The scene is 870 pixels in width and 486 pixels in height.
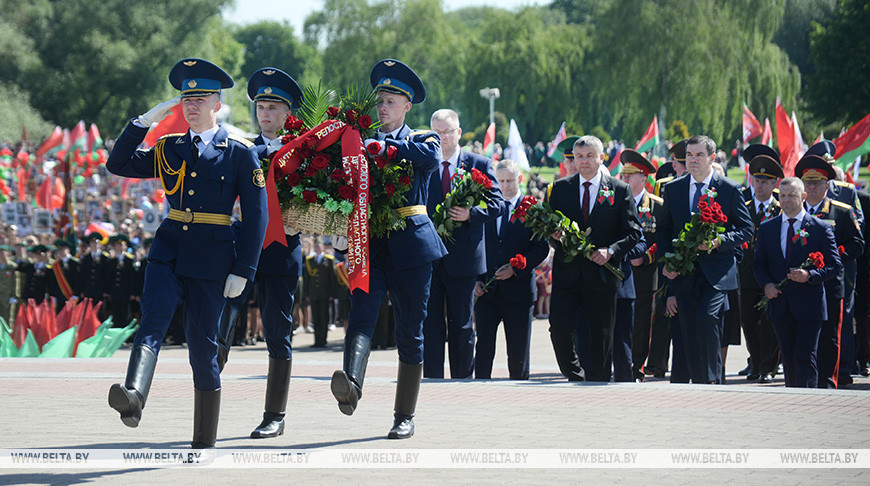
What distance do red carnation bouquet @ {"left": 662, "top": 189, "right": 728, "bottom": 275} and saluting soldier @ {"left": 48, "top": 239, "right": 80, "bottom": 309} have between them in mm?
13316

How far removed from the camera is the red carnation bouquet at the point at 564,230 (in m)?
9.04

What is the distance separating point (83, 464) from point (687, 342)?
5.35 m

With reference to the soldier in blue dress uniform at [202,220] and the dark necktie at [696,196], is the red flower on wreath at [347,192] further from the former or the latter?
the dark necktie at [696,196]

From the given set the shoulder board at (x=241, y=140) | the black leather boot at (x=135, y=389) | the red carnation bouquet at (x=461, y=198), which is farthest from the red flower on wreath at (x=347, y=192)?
the red carnation bouquet at (x=461, y=198)

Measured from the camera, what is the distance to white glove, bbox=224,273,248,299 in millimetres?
6098

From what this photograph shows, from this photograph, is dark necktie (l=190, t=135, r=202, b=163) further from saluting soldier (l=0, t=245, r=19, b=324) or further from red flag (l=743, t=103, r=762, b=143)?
red flag (l=743, t=103, r=762, b=143)

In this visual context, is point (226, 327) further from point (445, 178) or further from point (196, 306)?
point (445, 178)

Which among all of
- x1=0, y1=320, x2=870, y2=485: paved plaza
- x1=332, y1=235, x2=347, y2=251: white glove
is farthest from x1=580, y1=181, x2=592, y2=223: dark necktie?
x1=332, y1=235, x2=347, y2=251: white glove

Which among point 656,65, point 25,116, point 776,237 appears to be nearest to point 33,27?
point 25,116

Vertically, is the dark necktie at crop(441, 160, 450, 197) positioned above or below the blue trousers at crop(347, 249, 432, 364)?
above

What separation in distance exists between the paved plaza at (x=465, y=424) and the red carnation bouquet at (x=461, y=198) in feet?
4.14

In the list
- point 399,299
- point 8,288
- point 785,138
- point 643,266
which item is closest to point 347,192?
point 399,299

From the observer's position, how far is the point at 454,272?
31.3 ft

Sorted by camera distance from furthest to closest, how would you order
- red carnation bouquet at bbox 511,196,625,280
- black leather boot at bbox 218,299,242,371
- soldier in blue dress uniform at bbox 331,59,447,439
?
1. red carnation bouquet at bbox 511,196,625,280
2. black leather boot at bbox 218,299,242,371
3. soldier in blue dress uniform at bbox 331,59,447,439
